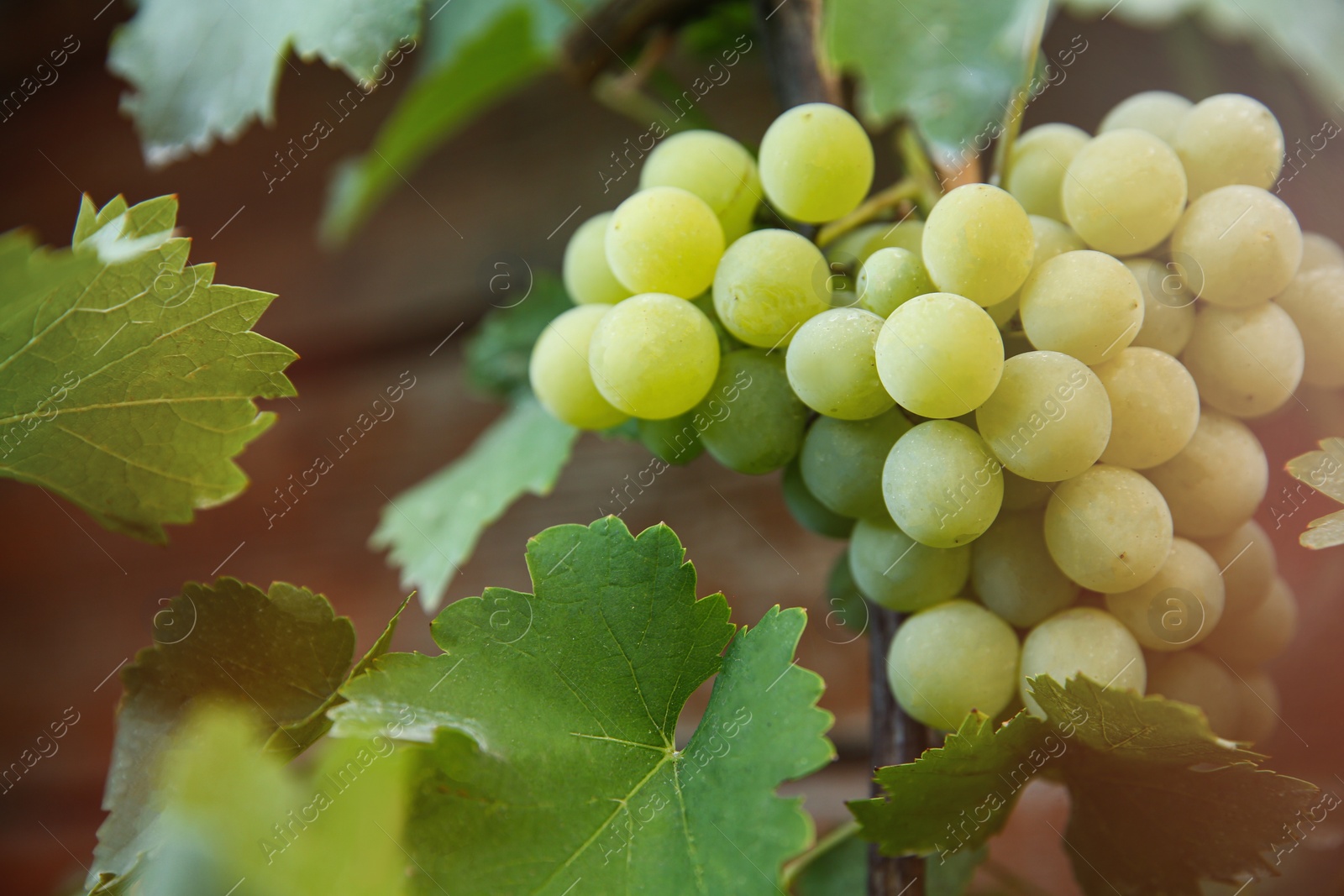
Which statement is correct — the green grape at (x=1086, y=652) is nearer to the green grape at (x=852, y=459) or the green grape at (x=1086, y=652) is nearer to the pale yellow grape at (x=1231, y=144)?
the green grape at (x=852, y=459)

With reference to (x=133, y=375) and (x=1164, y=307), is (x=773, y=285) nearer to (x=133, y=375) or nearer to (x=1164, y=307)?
(x=1164, y=307)

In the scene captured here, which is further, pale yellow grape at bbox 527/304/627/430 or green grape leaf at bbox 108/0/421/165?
green grape leaf at bbox 108/0/421/165

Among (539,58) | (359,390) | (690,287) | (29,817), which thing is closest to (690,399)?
(690,287)

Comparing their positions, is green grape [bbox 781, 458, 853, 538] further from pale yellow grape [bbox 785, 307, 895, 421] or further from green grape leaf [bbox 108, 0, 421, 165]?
green grape leaf [bbox 108, 0, 421, 165]

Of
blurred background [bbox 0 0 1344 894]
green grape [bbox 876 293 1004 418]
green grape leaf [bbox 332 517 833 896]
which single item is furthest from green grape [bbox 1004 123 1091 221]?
blurred background [bbox 0 0 1344 894]

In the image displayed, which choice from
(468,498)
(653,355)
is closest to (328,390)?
(468,498)

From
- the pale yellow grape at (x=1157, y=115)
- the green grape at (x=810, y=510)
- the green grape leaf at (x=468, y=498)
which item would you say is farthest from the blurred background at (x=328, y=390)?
the pale yellow grape at (x=1157, y=115)
